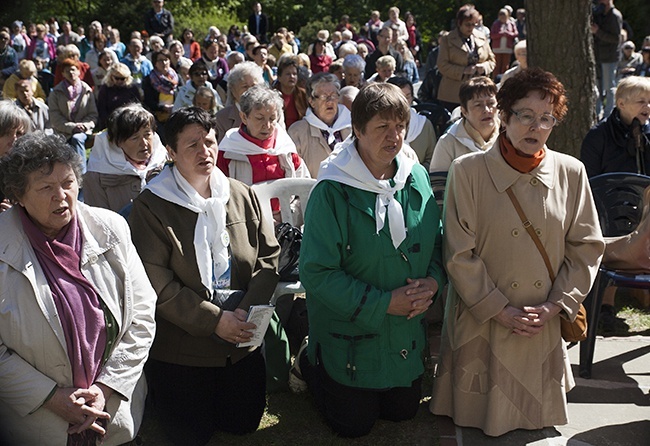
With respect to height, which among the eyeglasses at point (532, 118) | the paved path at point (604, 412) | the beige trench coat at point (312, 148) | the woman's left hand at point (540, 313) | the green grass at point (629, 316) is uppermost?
the eyeglasses at point (532, 118)

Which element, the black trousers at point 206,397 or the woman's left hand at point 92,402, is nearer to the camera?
the woman's left hand at point 92,402

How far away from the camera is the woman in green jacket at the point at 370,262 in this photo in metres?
3.98

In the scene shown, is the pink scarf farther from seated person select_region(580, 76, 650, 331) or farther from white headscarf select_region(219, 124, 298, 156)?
seated person select_region(580, 76, 650, 331)

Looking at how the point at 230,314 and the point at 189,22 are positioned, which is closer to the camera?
the point at 230,314

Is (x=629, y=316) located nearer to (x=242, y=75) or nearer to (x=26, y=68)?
(x=242, y=75)

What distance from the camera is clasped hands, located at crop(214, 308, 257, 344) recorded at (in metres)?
4.05

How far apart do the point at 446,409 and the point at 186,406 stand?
53.1 inches

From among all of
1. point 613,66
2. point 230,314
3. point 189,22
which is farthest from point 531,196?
point 189,22

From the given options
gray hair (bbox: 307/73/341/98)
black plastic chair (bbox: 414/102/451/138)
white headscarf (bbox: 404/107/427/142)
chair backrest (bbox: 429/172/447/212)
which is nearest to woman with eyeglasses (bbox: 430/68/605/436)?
chair backrest (bbox: 429/172/447/212)

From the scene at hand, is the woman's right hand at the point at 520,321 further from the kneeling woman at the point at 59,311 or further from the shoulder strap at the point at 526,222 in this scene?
the kneeling woman at the point at 59,311

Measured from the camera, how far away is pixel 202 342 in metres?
4.14

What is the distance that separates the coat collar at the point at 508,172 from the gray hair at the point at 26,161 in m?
2.02

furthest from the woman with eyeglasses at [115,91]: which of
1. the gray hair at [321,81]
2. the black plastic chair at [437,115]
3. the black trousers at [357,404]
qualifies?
the black trousers at [357,404]

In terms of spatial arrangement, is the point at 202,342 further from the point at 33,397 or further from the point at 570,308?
the point at 570,308
